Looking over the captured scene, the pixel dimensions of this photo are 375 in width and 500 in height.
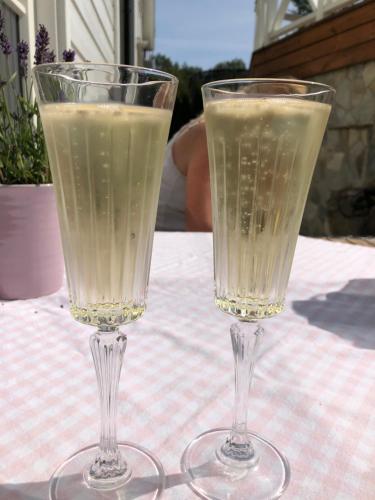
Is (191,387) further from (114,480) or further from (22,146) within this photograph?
(22,146)

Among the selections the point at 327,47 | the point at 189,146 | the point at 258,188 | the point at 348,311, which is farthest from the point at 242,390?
the point at 327,47

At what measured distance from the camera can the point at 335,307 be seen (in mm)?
1330

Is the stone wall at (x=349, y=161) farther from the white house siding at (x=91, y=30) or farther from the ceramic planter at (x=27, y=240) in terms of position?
the ceramic planter at (x=27, y=240)

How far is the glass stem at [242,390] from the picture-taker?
0.75 meters

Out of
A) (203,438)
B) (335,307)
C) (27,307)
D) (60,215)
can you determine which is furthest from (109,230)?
(335,307)

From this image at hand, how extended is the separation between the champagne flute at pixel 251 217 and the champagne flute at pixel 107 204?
100mm

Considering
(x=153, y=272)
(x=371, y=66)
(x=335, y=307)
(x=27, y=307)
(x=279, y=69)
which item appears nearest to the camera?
(x=27, y=307)

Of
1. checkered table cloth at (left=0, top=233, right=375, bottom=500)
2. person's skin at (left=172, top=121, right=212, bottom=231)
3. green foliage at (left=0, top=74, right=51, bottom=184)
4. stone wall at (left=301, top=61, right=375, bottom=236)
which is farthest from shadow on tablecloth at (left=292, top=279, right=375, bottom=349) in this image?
stone wall at (left=301, top=61, right=375, bottom=236)

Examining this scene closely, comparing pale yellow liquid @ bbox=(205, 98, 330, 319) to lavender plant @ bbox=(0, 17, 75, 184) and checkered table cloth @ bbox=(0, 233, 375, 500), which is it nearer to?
checkered table cloth @ bbox=(0, 233, 375, 500)

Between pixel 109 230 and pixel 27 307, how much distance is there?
71cm

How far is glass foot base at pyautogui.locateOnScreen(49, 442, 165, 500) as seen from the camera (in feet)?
2.15

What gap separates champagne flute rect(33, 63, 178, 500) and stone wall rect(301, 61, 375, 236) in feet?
15.6

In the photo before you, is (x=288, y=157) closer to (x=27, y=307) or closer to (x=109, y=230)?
(x=109, y=230)

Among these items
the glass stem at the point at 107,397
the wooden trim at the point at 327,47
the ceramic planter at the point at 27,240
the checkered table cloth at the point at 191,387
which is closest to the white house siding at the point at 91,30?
the ceramic planter at the point at 27,240
